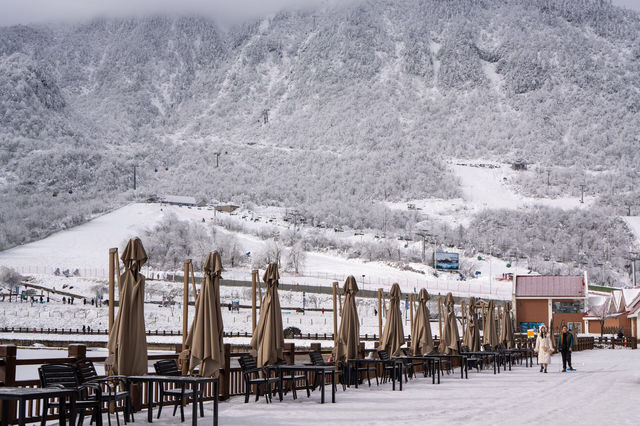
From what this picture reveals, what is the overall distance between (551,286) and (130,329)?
181ft

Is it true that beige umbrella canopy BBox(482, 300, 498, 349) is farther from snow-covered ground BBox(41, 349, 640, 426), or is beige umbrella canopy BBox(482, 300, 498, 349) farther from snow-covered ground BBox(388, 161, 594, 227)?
snow-covered ground BBox(388, 161, 594, 227)

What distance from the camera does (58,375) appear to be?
31.1 feet

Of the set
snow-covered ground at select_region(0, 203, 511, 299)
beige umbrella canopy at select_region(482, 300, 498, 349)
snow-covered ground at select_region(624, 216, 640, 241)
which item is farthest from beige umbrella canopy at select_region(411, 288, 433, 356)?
snow-covered ground at select_region(624, 216, 640, 241)

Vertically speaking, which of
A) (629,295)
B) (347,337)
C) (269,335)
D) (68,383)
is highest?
(629,295)

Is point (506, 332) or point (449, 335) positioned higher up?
point (449, 335)

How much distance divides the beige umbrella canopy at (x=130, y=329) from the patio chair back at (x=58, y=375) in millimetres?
965

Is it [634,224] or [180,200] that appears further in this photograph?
[180,200]

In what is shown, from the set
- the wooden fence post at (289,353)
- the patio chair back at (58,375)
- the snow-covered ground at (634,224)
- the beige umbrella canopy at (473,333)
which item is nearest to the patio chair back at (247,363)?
the wooden fence post at (289,353)

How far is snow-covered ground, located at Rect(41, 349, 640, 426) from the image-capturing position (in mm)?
11148

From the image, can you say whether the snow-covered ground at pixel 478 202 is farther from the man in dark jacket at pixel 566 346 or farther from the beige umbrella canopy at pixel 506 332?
the man in dark jacket at pixel 566 346

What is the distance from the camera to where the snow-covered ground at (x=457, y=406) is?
11.1 m

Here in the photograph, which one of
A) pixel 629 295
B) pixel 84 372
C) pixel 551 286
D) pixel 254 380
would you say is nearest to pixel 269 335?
pixel 254 380

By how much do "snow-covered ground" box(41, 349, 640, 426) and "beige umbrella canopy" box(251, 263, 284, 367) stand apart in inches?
29.1

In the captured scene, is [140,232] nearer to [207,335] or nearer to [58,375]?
[207,335]
